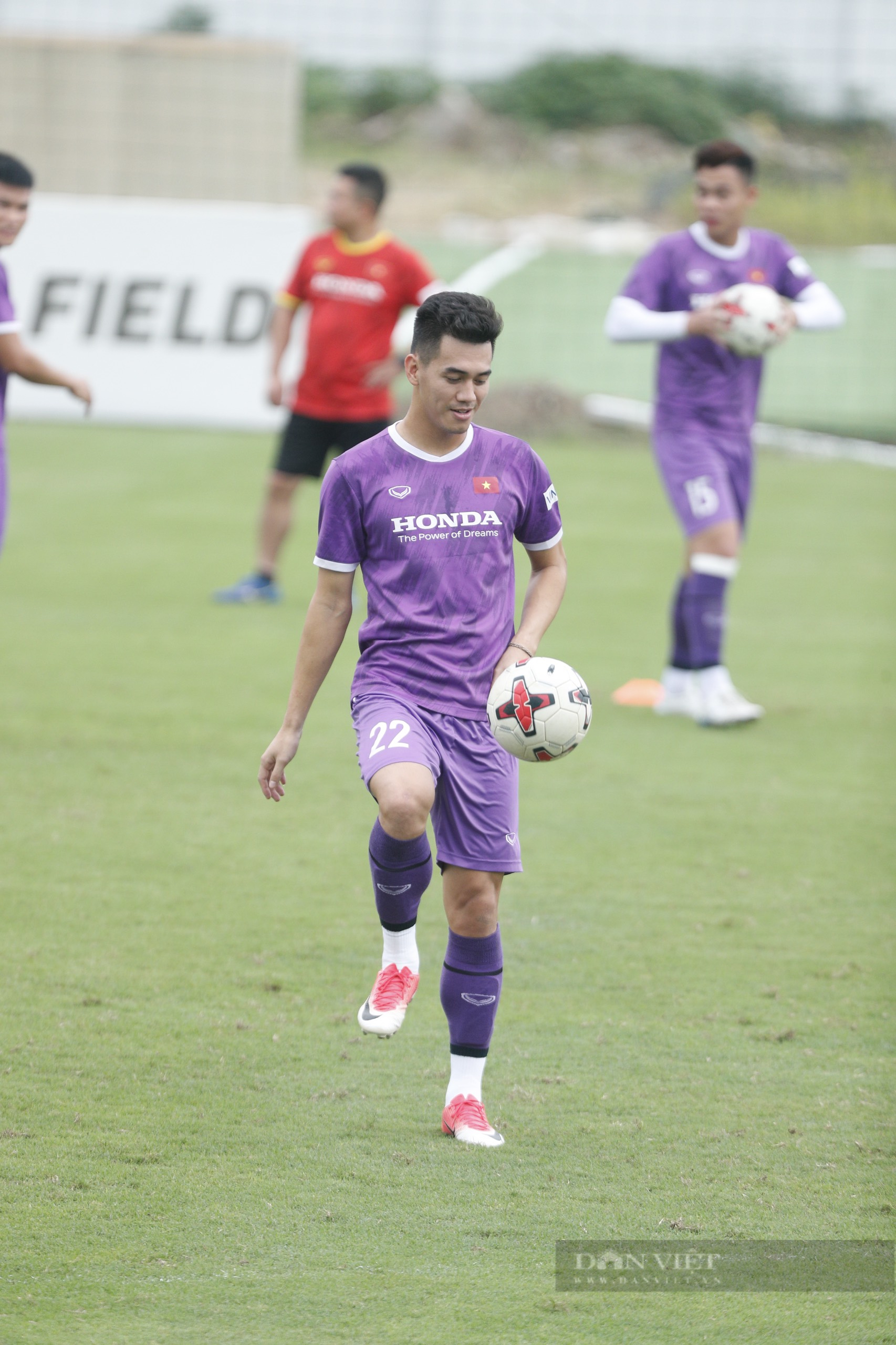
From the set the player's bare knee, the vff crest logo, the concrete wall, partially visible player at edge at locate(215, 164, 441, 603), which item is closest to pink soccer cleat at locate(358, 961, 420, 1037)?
the player's bare knee

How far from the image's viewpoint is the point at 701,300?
8492 mm

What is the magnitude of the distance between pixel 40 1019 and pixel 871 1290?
237cm

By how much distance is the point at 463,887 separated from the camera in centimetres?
421

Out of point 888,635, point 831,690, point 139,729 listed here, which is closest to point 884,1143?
point 139,729

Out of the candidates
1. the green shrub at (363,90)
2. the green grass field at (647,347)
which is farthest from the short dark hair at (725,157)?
the green shrub at (363,90)

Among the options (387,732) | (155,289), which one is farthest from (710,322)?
(155,289)

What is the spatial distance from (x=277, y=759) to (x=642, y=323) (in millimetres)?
4600

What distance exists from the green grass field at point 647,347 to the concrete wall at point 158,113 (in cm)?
428

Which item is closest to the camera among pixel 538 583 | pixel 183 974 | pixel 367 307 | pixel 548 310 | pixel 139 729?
pixel 538 583

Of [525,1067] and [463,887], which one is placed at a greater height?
[463,887]

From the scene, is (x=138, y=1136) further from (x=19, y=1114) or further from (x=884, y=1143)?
(x=884, y=1143)

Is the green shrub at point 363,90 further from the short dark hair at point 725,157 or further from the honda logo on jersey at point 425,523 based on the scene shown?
the honda logo on jersey at point 425,523

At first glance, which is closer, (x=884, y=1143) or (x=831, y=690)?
(x=884, y=1143)

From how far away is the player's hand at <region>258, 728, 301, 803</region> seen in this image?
427cm
